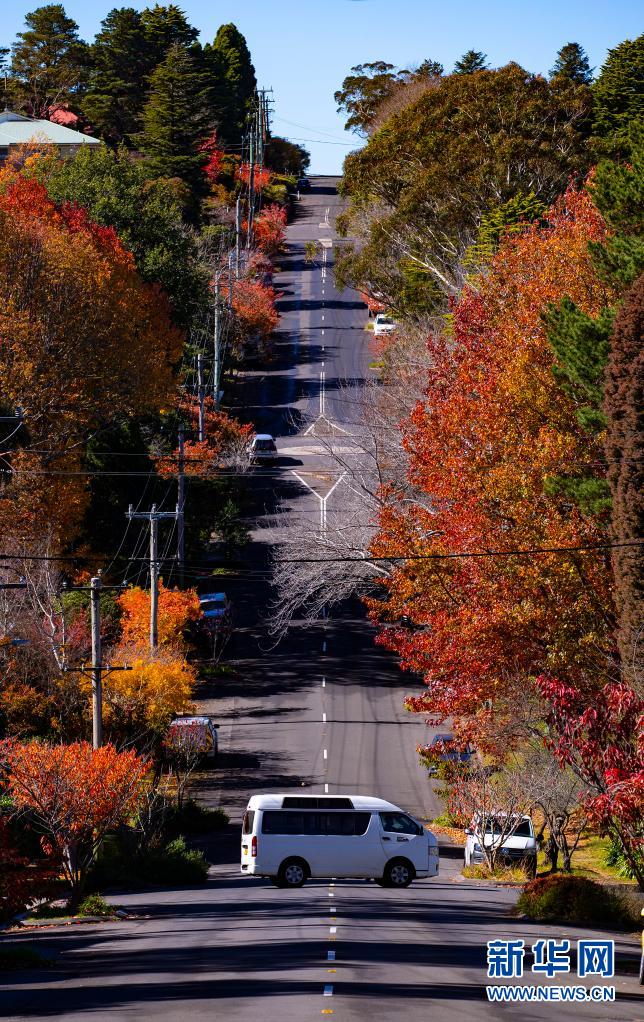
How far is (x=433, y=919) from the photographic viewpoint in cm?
2383

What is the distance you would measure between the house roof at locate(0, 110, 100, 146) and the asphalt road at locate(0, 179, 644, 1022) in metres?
48.4

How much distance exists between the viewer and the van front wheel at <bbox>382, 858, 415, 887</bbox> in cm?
2969

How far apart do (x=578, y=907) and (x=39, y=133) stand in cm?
9163

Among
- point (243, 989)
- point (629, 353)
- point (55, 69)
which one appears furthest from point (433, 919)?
point (55, 69)

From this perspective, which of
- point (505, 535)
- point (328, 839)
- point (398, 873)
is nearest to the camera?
point (328, 839)

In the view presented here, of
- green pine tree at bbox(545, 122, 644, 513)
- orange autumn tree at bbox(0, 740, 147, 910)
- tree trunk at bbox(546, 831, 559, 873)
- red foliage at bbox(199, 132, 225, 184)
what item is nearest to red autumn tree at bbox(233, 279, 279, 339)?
red foliage at bbox(199, 132, 225, 184)

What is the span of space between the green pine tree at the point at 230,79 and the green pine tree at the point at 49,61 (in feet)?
38.9

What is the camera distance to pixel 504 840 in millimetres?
33969

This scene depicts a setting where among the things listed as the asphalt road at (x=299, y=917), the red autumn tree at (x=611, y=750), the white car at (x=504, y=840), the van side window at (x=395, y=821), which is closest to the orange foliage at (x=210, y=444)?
the asphalt road at (x=299, y=917)

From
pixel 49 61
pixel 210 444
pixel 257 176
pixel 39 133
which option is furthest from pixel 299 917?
pixel 49 61

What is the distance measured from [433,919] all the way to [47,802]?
888 cm

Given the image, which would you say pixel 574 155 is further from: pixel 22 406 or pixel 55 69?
pixel 55 69

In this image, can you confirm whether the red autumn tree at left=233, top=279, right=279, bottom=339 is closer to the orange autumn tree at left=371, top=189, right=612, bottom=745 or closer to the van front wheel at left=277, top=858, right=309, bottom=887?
the orange autumn tree at left=371, top=189, right=612, bottom=745

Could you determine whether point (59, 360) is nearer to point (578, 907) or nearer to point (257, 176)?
point (578, 907)
